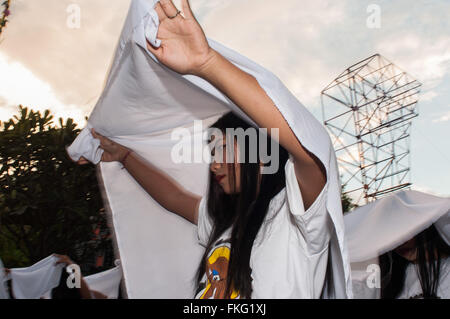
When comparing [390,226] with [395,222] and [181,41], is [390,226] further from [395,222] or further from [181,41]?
[181,41]

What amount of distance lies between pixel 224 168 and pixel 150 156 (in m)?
0.59

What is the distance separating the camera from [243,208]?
66.1 inches

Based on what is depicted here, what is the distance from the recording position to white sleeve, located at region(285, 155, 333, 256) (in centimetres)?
127

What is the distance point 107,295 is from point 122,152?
419 centimetres

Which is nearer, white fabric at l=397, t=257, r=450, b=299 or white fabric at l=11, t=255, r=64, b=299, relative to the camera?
white fabric at l=397, t=257, r=450, b=299

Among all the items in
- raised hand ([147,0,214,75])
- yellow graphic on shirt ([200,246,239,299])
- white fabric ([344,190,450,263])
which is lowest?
yellow graphic on shirt ([200,246,239,299])

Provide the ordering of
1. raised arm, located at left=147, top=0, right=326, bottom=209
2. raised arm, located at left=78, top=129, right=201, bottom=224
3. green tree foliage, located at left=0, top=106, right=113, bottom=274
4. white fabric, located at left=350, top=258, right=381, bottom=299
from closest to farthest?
raised arm, located at left=147, top=0, right=326, bottom=209, raised arm, located at left=78, top=129, right=201, bottom=224, white fabric, located at left=350, top=258, right=381, bottom=299, green tree foliage, located at left=0, top=106, right=113, bottom=274

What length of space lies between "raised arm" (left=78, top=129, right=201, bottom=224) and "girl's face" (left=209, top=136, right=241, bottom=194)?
1.37ft

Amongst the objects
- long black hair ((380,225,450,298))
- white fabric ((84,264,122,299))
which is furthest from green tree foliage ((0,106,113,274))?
long black hair ((380,225,450,298))

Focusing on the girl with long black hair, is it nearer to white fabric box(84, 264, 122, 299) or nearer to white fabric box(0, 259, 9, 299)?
white fabric box(0, 259, 9, 299)

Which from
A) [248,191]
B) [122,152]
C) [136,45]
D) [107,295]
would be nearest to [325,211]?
[248,191]

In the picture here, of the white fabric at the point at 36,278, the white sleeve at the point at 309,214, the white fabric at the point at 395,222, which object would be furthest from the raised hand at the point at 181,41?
the white fabric at the point at 36,278

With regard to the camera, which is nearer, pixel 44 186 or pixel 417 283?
pixel 417 283

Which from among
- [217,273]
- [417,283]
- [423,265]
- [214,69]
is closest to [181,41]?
[214,69]
